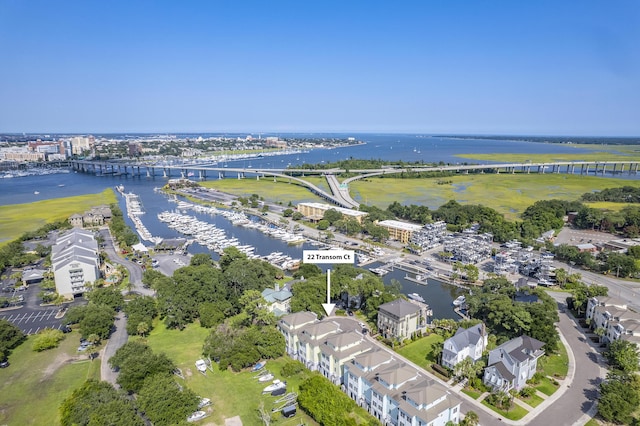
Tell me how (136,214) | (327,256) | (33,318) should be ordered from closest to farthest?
(327,256), (33,318), (136,214)

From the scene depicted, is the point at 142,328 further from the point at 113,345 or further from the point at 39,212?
the point at 39,212

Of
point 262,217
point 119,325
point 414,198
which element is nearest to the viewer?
point 119,325

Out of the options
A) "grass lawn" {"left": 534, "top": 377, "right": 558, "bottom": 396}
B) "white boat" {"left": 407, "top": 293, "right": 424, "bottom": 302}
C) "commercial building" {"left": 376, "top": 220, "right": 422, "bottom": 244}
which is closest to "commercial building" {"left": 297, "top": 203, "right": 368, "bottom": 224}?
"commercial building" {"left": 376, "top": 220, "right": 422, "bottom": 244}

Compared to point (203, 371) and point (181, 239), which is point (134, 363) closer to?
point (203, 371)

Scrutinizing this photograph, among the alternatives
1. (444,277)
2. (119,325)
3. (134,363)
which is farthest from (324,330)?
(444,277)

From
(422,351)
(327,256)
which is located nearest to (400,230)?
(422,351)

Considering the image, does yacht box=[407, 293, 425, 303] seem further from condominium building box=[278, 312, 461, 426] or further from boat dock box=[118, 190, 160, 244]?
boat dock box=[118, 190, 160, 244]
